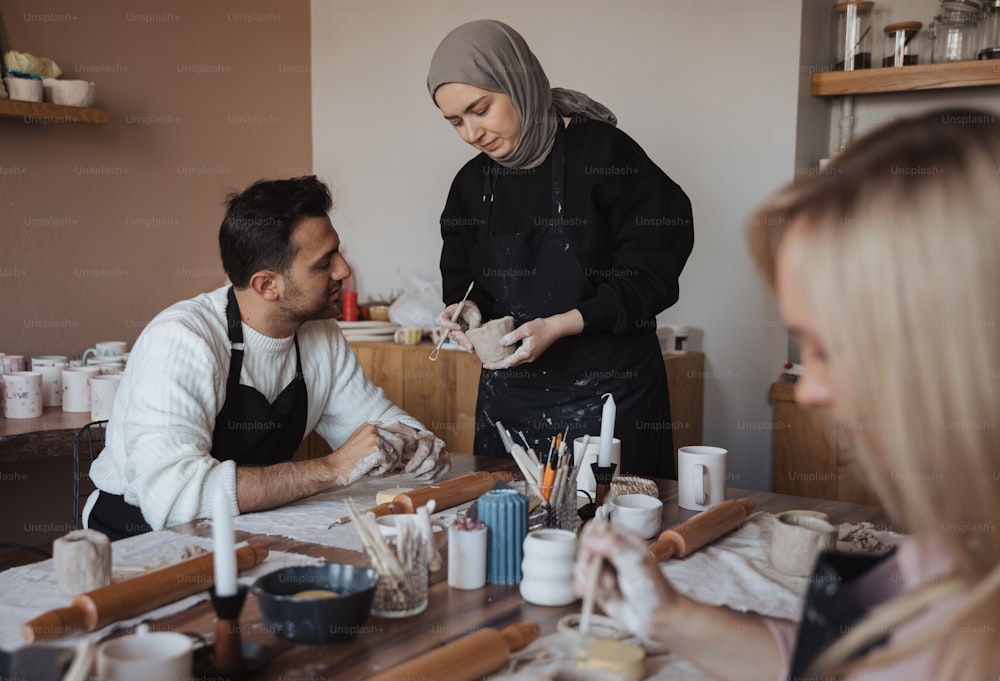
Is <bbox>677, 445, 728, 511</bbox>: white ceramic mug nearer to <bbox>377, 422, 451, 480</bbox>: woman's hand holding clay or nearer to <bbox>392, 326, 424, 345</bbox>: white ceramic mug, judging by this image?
<bbox>377, 422, 451, 480</bbox>: woman's hand holding clay

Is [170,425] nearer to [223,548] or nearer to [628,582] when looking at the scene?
[223,548]

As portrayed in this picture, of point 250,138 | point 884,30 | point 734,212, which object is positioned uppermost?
point 884,30

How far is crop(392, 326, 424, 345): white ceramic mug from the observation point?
417 cm

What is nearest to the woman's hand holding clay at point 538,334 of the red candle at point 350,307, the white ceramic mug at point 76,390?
the white ceramic mug at point 76,390

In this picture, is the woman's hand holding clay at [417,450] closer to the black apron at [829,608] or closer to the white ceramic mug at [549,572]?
the white ceramic mug at [549,572]

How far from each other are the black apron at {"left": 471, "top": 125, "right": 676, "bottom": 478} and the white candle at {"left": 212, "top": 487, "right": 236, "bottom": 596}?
1.61 meters

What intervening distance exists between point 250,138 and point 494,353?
2.71 meters

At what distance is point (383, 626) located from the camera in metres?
1.35

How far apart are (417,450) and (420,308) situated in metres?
2.11

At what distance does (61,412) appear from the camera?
3273mm

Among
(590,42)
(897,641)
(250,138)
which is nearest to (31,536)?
(250,138)

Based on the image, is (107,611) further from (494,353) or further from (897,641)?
(494,353)

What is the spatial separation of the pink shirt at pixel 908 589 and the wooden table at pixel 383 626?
444 millimetres

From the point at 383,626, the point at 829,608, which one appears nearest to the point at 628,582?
the point at 829,608
